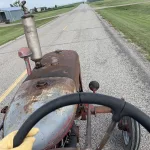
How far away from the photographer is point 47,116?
6.90 feet

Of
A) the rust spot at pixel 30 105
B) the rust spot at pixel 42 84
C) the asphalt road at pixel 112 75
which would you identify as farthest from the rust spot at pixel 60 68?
the asphalt road at pixel 112 75

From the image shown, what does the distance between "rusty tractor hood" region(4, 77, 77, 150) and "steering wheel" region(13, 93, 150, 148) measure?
663 mm

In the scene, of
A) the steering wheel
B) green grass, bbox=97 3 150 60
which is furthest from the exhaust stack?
green grass, bbox=97 3 150 60

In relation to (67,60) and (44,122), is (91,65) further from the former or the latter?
(44,122)

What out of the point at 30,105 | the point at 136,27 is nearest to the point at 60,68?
the point at 30,105

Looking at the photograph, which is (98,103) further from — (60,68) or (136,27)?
(136,27)

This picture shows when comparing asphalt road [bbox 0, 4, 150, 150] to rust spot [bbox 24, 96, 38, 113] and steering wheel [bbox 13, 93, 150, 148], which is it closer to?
rust spot [bbox 24, 96, 38, 113]

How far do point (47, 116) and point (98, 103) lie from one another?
3.00ft

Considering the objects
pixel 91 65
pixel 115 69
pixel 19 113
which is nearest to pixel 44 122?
pixel 19 113

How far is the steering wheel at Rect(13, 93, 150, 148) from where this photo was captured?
1258mm

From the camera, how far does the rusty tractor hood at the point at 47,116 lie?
2033mm

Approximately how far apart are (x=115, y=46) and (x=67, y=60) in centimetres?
628

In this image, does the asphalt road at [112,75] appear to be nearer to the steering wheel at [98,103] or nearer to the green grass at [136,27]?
the green grass at [136,27]

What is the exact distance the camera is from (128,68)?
6422 millimetres
